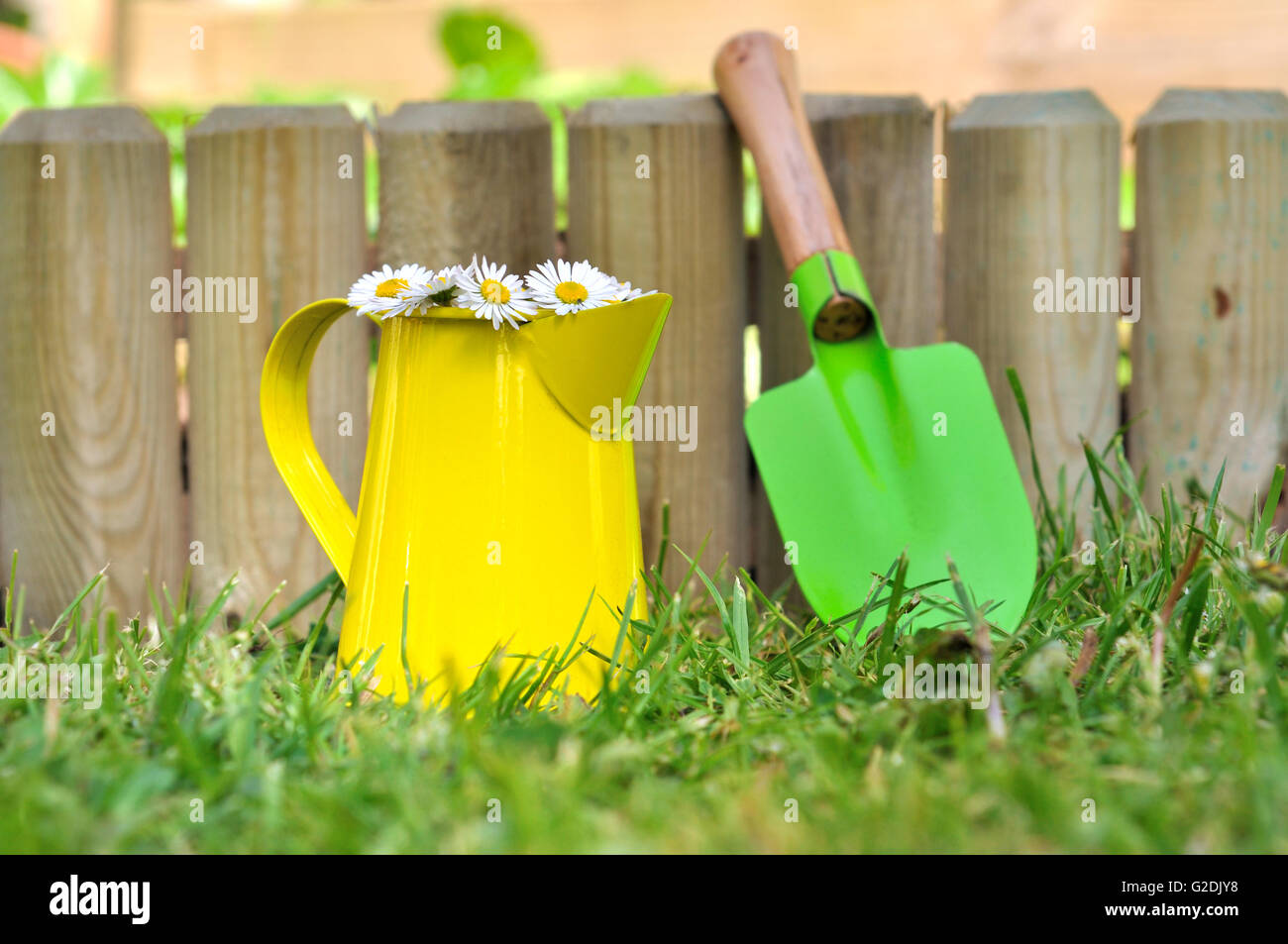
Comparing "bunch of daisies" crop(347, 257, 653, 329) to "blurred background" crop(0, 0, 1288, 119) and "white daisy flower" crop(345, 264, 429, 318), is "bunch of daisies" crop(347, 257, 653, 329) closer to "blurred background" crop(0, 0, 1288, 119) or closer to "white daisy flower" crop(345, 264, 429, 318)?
"white daisy flower" crop(345, 264, 429, 318)

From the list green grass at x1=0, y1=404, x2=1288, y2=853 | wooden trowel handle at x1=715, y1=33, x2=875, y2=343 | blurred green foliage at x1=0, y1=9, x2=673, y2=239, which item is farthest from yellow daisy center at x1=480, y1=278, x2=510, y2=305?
blurred green foliage at x1=0, y1=9, x2=673, y2=239

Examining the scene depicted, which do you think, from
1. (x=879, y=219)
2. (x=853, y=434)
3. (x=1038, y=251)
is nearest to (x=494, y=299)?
(x=853, y=434)

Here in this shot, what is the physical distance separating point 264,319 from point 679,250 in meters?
0.51

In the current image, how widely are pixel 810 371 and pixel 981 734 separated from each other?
22.7 inches

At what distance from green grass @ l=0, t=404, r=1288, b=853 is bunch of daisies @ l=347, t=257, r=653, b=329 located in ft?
0.92

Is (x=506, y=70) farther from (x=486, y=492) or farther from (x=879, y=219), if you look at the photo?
Result: (x=486, y=492)

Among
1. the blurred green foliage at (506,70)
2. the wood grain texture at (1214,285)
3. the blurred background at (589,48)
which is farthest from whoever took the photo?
the blurred background at (589,48)

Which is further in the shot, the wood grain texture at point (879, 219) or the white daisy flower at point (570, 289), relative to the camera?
the wood grain texture at point (879, 219)

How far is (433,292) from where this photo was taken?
0.87 m

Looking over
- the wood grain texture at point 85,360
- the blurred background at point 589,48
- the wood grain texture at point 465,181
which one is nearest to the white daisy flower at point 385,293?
the wood grain texture at point 465,181

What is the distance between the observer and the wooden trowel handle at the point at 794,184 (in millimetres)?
1172

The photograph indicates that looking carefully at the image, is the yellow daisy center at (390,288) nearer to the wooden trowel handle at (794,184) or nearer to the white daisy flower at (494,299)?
the white daisy flower at (494,299)

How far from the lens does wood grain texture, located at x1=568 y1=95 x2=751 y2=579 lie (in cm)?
131

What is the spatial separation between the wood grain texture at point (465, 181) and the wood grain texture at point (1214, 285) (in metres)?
0.75
